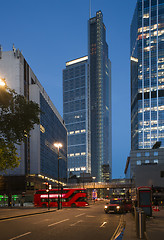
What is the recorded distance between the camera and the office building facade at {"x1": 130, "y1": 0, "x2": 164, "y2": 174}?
17950 cm

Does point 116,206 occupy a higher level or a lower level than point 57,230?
lower

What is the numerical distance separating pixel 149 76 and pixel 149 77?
75cm

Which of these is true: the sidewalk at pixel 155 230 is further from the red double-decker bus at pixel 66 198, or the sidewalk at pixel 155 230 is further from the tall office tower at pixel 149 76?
the tall office tower at pixel 149 76

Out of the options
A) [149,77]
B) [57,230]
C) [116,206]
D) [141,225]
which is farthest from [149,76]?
[141,225]

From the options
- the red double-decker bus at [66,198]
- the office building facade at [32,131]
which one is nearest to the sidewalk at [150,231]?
the red double-decker bus at [66,198]

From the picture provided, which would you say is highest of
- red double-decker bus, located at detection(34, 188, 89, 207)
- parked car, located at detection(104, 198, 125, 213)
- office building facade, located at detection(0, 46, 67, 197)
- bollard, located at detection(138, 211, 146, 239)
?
office building facade, located at detection(0, 46, 67, 197)

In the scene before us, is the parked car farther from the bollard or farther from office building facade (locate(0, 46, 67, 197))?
office building facade (locate(0, 46, 67, 197))

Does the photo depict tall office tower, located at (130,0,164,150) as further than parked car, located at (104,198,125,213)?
Yes

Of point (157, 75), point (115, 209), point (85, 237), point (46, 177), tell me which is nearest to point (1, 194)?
point (46, 177)

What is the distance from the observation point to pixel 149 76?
187250mm

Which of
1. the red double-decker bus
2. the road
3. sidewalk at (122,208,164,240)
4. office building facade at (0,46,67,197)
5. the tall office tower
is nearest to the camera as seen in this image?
sidewalk at (122,208,164,240)

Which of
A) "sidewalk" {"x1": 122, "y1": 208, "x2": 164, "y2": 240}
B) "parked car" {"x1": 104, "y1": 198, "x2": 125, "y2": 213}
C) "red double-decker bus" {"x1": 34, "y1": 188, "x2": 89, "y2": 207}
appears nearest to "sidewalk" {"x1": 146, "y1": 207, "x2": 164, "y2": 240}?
"sidewalk" {"x1": 122, "y1": 208, "x2": 164, "y2": 240}

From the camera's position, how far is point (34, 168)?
11138 centimetres

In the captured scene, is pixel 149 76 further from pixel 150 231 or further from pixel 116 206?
pixel 150 231
